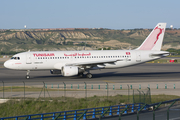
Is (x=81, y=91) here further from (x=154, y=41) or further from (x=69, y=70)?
(x=154, y=41)

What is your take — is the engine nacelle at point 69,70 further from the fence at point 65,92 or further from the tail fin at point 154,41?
the tail fin at point 154,41

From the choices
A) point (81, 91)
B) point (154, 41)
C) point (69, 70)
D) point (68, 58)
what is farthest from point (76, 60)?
point (154, 41)

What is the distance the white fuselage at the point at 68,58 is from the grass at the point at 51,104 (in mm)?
16318

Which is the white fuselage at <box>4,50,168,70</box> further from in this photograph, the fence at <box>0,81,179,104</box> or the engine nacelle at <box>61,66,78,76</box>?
the fence at <box>0,81,179,104</box>

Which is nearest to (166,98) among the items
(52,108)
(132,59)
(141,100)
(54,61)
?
(141,100)

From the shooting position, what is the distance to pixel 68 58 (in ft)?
141

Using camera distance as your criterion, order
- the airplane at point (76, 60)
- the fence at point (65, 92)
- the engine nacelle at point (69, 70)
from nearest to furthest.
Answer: the fence at point (65, 92) < the engine nacelle at point (69, 70) < the airplane at point (76, 60)

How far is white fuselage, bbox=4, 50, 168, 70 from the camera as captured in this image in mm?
42125

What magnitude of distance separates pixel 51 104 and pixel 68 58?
58.7 feet

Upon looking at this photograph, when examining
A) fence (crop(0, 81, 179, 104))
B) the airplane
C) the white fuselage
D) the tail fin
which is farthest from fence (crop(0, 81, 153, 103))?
the tail fin

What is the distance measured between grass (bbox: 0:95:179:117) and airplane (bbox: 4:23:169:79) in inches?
568

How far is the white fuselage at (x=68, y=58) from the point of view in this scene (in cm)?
4212

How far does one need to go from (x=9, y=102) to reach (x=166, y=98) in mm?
15220

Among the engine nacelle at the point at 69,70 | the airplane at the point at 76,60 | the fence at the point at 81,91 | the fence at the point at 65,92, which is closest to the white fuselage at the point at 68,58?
the airplane at the point at 76,60
